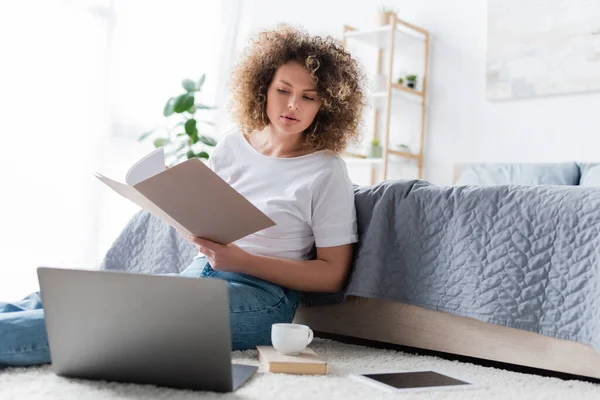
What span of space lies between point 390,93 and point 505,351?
2313mm

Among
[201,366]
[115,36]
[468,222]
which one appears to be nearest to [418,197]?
[468,222]

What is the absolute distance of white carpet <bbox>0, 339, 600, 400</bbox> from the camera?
108cm

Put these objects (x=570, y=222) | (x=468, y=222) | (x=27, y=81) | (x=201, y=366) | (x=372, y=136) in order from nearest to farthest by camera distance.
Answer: (x=201, y=366)
(x=570, y=222)
(x=468, y=222)
(x=27, y=81)
(x=372, y=136)

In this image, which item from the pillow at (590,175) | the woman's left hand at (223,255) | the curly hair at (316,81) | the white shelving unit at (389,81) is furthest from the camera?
the white shelving unit at (389,81)

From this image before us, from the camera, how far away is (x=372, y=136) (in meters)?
3.87

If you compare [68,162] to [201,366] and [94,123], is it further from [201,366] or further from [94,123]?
[201,366]

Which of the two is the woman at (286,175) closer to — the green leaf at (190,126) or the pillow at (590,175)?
the pillow at (590,175)

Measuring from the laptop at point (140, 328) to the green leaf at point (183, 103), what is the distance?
2.55m

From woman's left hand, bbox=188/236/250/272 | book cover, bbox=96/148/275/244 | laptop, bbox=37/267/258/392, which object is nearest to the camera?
laptop, bbox=37/267/258/392

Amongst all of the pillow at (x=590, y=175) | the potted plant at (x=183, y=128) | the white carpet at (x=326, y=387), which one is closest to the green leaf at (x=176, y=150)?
the potted plant at (x=183, y=128)

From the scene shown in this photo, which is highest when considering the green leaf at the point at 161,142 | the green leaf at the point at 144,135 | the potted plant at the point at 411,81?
the potted plant at the point at 411,81

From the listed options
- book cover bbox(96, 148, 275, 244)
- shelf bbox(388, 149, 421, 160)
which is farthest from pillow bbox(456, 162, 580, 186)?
book cover bbox(96, 148, 275, 244)

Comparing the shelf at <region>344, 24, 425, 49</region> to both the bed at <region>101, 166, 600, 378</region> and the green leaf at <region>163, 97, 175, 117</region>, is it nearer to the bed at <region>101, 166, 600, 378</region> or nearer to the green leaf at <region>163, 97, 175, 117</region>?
the green leaf at <region>163, 97, 175, 117</region>

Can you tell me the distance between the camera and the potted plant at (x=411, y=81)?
12.1 feet
